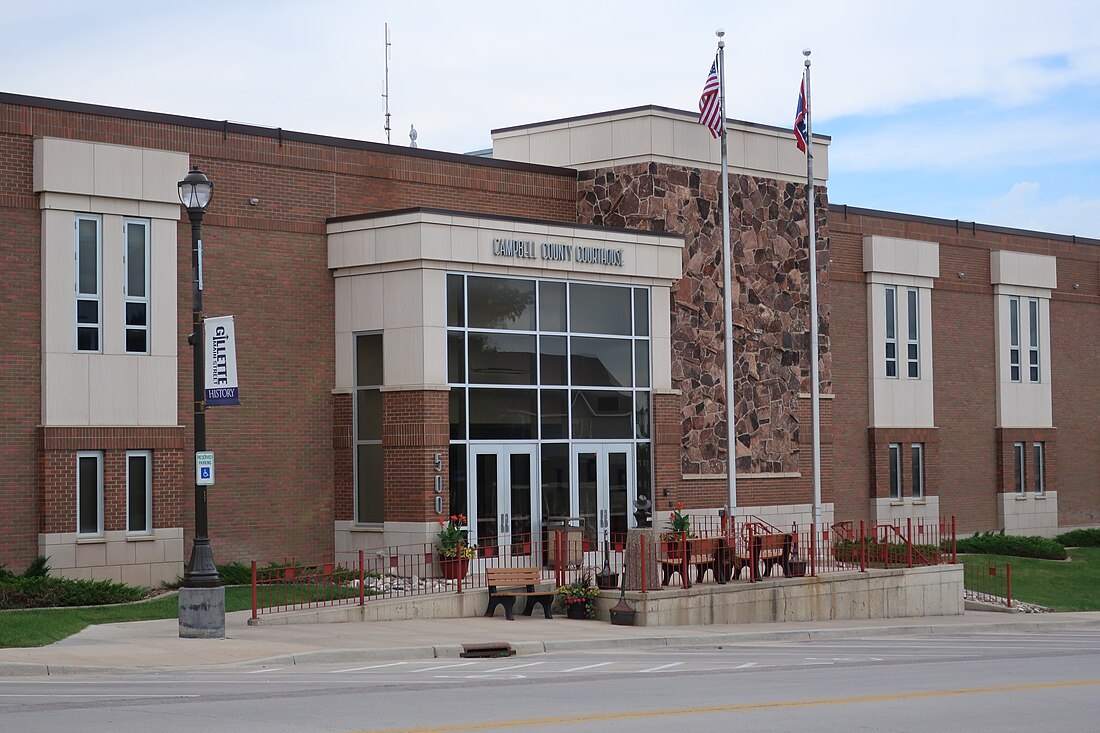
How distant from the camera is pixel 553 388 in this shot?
3117 cm

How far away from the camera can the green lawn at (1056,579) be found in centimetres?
3575

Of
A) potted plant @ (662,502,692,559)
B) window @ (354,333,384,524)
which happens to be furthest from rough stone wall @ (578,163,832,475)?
window @ (354,333,384,524)

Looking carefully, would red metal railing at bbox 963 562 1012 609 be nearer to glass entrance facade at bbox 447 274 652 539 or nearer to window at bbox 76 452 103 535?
glass entrance facade at bbox 447 274 652 539

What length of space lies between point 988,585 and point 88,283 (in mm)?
22830

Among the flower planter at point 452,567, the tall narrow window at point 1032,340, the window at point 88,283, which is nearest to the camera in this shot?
the window at point 88,283

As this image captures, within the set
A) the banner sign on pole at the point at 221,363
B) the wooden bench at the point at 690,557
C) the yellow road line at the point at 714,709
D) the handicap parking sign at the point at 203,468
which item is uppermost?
the banner sign on pole at the point at 221,363

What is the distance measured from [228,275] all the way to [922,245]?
22010mm

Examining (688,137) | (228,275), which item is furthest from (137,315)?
(688,137)

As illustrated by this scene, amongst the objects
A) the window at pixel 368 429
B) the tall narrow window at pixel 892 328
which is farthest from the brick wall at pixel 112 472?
the tall narrow window at pixel 892 328

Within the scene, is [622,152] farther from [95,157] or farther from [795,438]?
[95,157]

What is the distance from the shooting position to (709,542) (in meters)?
27.6

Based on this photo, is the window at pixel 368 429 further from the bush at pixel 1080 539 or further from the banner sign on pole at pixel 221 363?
the bush at pixel 1080 539

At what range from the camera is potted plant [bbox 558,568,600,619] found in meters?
26.0

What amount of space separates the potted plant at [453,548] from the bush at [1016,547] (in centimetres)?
1851
